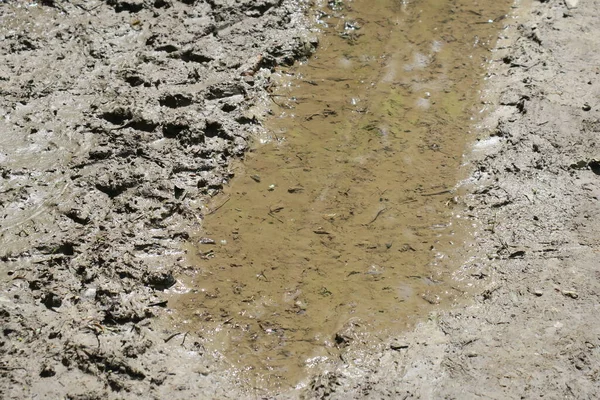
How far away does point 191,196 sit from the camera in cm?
500

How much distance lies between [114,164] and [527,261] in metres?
3.29

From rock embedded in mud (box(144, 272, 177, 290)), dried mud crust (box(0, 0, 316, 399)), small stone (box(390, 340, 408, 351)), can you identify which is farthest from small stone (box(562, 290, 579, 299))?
rock embedded in mud (box(144, 272, 177, 290))

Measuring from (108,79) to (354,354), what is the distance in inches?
135

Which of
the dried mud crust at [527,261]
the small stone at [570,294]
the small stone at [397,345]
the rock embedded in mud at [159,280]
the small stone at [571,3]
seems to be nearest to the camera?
the dried mud crust at [527,261]

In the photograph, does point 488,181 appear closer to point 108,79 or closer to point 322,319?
point 322,319

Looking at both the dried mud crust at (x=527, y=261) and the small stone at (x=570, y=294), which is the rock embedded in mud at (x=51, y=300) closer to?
the dried mud crust at (x=527, y=261)

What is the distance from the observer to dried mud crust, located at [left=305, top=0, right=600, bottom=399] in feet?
12.5

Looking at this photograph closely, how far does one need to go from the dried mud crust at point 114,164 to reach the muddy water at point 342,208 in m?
0.25

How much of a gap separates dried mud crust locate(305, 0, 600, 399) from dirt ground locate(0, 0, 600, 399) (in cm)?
1

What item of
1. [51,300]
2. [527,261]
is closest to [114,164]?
[51,300]

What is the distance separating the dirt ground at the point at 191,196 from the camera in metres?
3.83

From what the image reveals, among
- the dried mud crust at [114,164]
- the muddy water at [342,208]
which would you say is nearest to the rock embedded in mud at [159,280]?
the dried mud crust at [114,164]

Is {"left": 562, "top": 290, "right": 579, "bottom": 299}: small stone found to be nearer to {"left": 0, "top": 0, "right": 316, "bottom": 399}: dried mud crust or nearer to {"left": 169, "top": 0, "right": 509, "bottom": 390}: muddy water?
{"left": 169, "top": 0, "right": 509, "bottom": 390}: muddy water

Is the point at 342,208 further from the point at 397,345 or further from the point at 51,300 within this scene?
the point at 51,300
